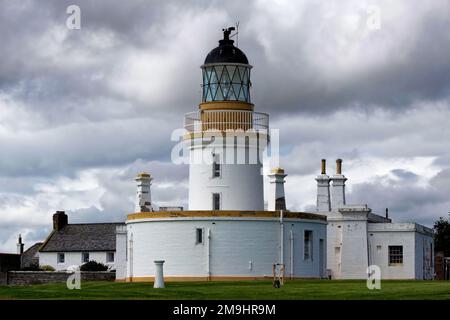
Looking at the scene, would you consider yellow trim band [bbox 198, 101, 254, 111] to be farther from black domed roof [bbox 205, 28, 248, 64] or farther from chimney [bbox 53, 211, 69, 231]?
chimney [bbox 53, 211, 69, 231]

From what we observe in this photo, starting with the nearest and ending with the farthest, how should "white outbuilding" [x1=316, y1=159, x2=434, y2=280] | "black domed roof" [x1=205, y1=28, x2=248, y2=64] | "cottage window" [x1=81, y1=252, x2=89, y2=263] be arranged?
"black domed roof" [x1=205, y1=28, x2=248, y2=64] → "white outbuilding" [x1=316, y1=159, x2=434, y2=280] → "cottage window" [x1=81, y1=252, x2=89, y2=263]

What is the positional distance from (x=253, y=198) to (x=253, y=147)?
2.76m

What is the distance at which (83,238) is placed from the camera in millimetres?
92938

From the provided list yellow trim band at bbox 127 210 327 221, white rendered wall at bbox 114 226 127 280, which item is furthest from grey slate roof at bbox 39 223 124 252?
yellow trim band at bbox 127 210 327 221

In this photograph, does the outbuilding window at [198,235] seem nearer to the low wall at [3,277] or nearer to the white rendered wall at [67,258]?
the low wall at [3,277]

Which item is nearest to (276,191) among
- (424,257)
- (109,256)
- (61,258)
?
(424,257)

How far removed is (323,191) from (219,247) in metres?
14.5

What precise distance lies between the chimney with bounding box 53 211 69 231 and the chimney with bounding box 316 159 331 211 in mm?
27190

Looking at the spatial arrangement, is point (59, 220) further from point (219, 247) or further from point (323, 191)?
point (219, 247)

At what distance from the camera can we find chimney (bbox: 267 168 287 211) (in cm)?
6806
